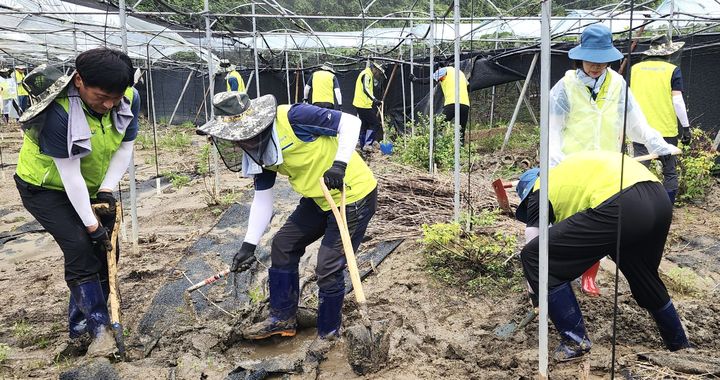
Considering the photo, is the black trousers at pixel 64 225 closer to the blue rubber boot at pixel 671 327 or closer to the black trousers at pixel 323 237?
the black trousers at pixel 323 237

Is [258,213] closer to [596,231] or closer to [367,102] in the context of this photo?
[596,231]

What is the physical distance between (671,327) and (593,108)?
128 cm

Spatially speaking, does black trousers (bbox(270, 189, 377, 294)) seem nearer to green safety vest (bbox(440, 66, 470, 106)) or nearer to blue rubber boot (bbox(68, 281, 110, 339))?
blue rubber boot (bbox(68, 281, 110, 339))

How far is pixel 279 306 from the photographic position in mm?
3197

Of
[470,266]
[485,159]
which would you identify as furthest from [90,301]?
[485,159]

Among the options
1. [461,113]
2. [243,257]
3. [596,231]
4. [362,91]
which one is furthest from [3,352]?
[362,91]

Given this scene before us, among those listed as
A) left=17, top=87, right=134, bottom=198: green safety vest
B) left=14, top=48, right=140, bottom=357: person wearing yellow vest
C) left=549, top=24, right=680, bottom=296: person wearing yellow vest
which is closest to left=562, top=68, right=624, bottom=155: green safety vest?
left=549, top=24, right=680, bottom=296: person wearing yellow vest

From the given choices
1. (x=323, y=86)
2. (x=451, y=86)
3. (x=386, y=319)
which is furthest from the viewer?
(x=323, y=86)

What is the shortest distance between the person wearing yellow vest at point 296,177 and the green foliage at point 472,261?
0.95m

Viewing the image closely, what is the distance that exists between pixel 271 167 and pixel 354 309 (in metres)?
1.16

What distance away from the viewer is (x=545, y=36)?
1.85 meters

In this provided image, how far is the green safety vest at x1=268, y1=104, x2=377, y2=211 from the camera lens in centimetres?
285

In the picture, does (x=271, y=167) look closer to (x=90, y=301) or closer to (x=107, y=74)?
(x=107, y=74)

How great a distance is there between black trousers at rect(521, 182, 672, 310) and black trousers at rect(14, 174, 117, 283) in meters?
2.22
